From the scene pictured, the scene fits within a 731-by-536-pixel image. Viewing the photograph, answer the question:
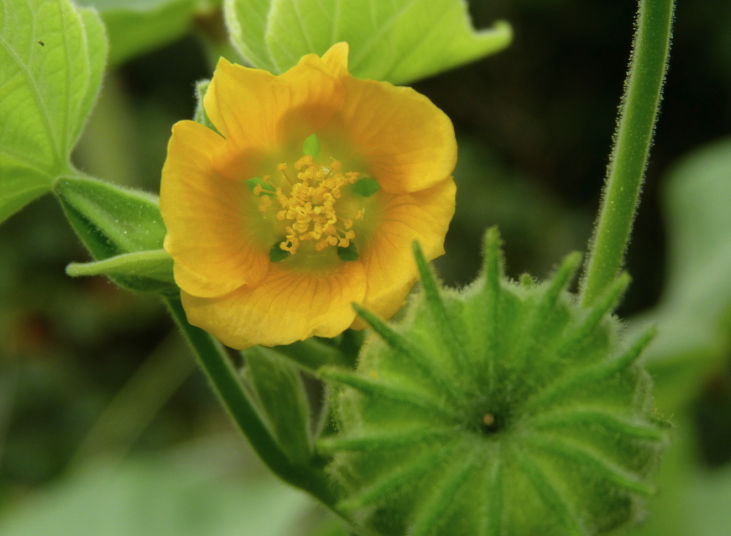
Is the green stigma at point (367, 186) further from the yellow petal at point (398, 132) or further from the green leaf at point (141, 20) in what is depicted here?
the green leaf at point (141, 20)

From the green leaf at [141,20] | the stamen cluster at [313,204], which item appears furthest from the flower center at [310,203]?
the green leaf at [141,20]

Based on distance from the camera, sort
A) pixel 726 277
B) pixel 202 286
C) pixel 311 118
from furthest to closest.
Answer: pixel 726 277, pixel 311 118, pixel 202 286

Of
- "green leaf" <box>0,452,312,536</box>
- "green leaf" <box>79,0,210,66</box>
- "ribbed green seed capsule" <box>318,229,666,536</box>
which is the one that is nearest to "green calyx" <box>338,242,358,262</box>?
Answer: "ribbed green seed capsule" <box>318,229,666,536</box>

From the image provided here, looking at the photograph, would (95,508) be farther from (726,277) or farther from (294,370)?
(726,277)

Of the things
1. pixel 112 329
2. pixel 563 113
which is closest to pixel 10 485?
pixel 112 329

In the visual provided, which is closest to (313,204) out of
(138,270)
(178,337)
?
(138,270)

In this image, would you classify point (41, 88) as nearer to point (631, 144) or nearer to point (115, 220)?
point (115, 220)
